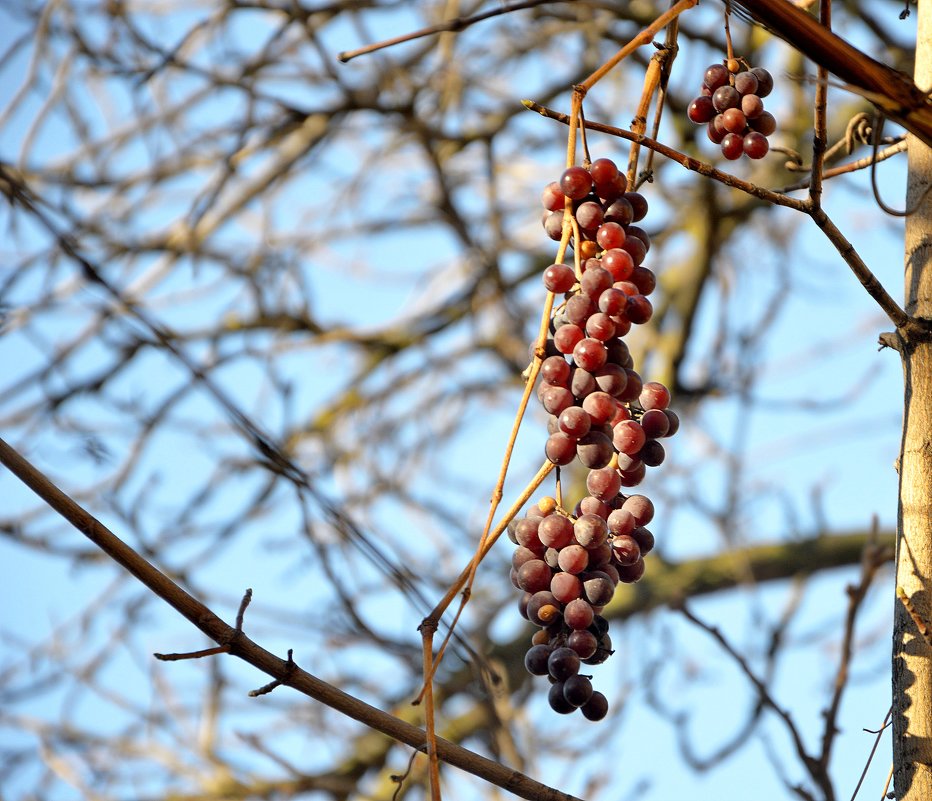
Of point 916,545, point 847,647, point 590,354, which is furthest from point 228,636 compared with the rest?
point 847,647

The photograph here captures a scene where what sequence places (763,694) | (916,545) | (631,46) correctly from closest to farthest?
(631,46) < (916,545) < (763,694)

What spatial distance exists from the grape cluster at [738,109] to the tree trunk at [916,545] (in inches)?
7.5

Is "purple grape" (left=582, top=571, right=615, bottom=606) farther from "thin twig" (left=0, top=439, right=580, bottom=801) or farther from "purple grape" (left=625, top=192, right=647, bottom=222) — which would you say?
"purple grape" (left=625, top=192, right=647, bottom=222)

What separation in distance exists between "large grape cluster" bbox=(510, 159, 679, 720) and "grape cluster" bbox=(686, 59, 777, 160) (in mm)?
157

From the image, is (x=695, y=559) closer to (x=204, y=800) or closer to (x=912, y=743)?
(x=204, y=800)

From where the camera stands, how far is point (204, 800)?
2.87m

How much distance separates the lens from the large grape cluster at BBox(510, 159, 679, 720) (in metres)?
0.88

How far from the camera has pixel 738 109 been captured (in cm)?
102

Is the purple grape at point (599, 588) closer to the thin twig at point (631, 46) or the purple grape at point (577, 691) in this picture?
the purple grape at point (577, 691)

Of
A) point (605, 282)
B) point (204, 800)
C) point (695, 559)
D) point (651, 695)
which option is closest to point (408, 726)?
point (605, 282)

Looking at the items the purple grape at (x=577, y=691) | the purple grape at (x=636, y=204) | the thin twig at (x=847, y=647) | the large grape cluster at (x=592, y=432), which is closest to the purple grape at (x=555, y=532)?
the large grape cluster at (x=592, y=432)

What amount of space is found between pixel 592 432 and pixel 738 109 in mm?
376

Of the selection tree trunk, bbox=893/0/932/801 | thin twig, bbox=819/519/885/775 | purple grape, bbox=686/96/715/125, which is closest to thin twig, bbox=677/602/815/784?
thin twig, bbox=819/519/885/775

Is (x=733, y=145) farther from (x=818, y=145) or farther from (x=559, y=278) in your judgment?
(x=559, y=278)
